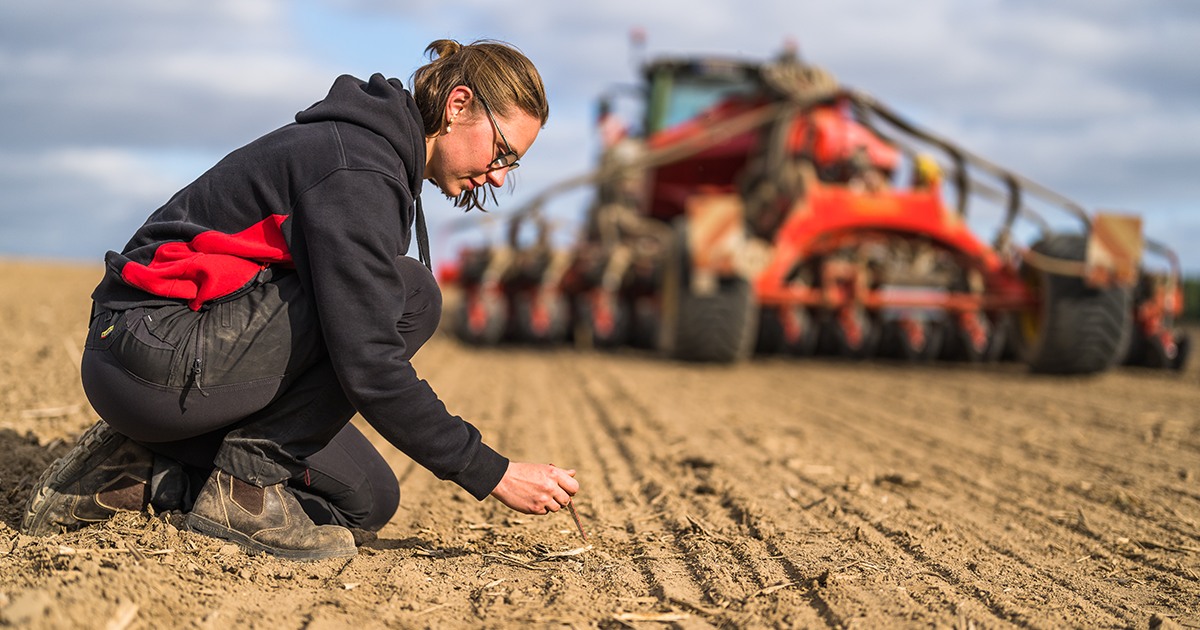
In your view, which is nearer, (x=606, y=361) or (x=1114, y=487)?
(x=1114, y=487)

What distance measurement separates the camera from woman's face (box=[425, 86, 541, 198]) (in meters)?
2.18

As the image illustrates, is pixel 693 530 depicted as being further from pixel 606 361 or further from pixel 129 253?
pixel 606 361

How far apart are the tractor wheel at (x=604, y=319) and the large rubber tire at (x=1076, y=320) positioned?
3.81 metres

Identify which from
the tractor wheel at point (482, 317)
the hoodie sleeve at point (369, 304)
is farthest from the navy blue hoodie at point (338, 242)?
the tractor wheel at point (482, 317)

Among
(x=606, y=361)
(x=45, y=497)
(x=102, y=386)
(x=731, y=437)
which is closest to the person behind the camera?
(x=102, y=386)

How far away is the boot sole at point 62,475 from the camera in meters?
2.30

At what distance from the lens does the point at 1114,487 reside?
11.0 ft

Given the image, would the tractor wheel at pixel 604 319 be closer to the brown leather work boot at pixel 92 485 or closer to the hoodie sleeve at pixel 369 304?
the brown leather work boot at pixel 92 485

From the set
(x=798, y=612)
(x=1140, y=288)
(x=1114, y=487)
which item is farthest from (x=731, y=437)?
(x=1140, y=288)

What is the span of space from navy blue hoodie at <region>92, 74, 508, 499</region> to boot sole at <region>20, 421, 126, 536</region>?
1.11 ft

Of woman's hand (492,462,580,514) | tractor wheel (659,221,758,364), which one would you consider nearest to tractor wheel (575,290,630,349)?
tractor wheel (659,221,758,364)

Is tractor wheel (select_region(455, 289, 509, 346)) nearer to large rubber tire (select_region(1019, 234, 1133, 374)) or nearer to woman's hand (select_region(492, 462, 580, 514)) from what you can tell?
large rubber tire (select_region(1019, 234, 1133, 374))

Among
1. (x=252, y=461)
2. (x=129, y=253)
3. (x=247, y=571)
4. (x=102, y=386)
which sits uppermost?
(x=129, y=253)

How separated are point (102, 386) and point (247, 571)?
49 centimetres
